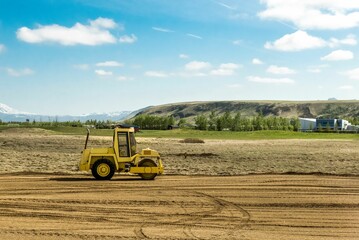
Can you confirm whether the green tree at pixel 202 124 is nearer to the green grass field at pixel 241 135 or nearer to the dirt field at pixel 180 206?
the green grass field at pixel 241 135

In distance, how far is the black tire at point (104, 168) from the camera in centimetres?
2178

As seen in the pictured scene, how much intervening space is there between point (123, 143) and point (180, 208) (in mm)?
6822

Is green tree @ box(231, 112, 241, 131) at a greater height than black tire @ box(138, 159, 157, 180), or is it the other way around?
green tree @ box(231, 112, 241, 131)

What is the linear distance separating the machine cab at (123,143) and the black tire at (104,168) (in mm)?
608

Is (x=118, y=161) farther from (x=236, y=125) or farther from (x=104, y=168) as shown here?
(x=236, y=125)

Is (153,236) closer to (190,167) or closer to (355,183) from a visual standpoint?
(355,183)

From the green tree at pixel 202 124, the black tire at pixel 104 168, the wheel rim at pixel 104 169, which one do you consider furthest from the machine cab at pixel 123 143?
the green tree at pixel 202 124

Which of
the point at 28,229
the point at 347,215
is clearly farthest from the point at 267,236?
the point at 28,229

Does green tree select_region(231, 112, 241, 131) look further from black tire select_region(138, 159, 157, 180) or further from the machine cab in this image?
the machine cab

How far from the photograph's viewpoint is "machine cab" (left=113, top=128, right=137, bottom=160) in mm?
21562

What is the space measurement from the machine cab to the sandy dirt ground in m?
1.25

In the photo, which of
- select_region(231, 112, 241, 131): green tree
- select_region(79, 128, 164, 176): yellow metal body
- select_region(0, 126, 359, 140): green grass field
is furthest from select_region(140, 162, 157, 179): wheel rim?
select_region(231, 112, 241, 131): green tree

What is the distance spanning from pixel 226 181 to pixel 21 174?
1050 centimetres

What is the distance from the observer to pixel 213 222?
1383 cm
